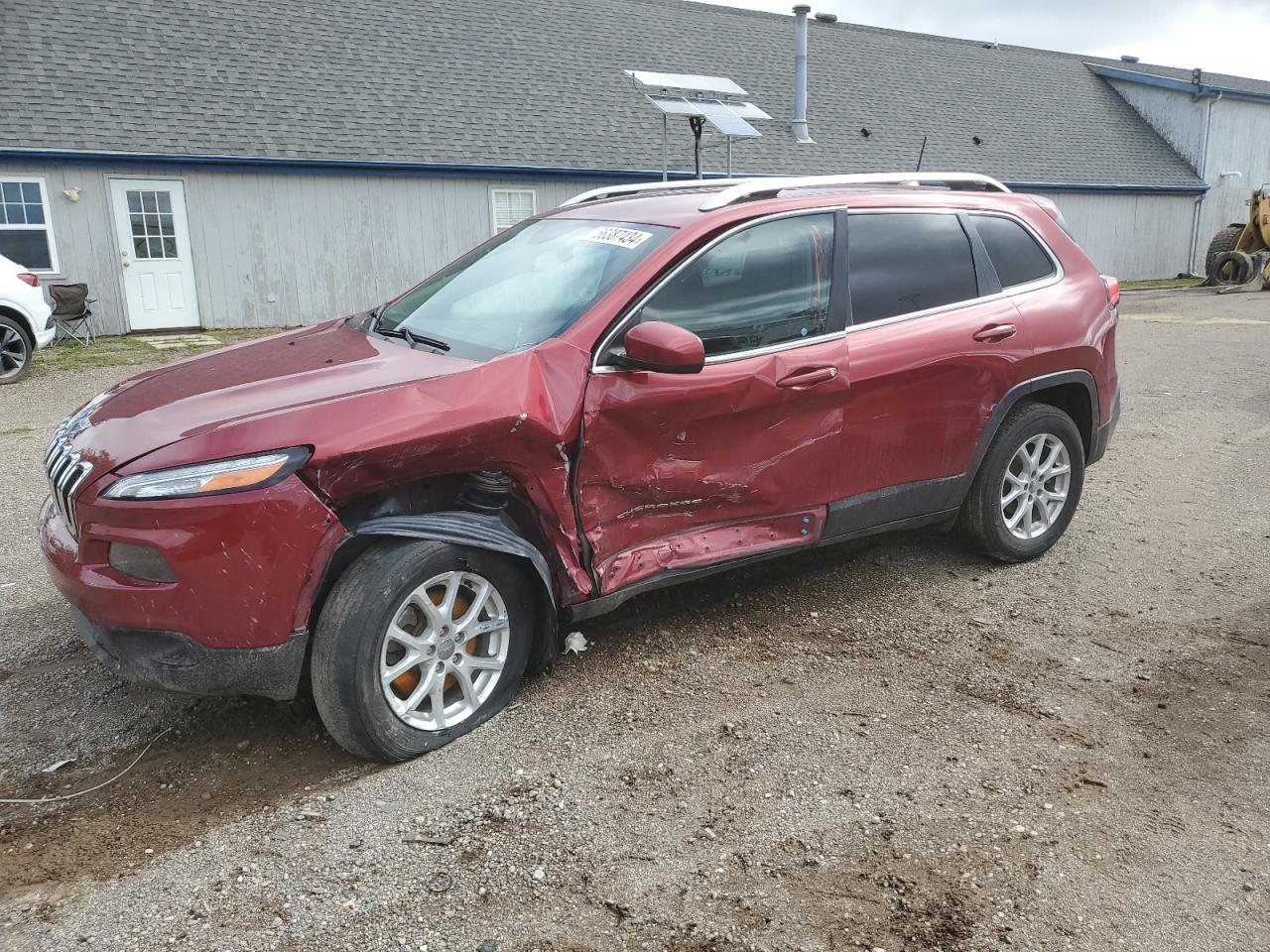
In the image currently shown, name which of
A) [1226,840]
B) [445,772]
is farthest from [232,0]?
[1226,840]

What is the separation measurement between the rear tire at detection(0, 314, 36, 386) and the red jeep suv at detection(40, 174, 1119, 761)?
8.31m

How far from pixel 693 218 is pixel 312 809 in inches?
101

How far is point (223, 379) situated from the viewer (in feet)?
11.8

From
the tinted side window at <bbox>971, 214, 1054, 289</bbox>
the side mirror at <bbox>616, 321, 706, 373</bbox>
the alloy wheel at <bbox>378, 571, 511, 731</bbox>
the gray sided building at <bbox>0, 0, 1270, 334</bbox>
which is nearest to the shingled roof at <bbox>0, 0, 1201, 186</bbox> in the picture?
the gray sided building at <bbox>0, 0, 1270, 334</bbox>

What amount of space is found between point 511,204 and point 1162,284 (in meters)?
18.0

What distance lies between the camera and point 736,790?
3.21m

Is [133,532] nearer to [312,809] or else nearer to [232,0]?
[312,809]

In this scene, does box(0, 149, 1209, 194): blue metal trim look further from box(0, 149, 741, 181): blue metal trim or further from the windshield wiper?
the windshield wiper

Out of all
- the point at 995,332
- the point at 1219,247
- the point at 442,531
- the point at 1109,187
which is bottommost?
the point at 442,531

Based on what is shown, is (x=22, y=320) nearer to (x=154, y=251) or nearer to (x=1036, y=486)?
(x=154, y=251)

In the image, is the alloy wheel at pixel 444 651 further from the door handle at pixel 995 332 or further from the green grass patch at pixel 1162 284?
the green grass patch at pixel 1162 284

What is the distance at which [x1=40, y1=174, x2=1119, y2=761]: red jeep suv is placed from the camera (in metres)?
3.08

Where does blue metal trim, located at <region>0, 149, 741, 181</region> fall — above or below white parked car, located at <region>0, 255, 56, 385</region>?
above

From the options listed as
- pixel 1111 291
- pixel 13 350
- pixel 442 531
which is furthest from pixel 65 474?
pixel 13 350
